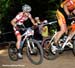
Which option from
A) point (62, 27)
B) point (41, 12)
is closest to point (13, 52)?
point (62, 27)

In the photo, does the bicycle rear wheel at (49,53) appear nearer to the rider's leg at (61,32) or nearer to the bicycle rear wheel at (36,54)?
the rider's leg at (61,32)

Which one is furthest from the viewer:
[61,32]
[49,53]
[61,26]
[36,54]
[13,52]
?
[13,52]

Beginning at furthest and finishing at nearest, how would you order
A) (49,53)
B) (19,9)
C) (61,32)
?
(19,9) < (49,53) < (61,32)

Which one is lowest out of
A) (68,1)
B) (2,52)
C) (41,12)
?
(2,52)

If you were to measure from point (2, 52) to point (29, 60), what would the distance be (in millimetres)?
2525

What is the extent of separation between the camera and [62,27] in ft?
32.9

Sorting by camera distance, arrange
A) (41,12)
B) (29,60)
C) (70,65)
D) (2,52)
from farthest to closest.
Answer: (41,12), (2,52), (29,60), (70,65)

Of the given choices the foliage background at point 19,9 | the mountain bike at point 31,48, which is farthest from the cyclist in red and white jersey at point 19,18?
the foliage background at point 19,9

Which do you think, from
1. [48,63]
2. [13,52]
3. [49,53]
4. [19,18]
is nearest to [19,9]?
[13,52]

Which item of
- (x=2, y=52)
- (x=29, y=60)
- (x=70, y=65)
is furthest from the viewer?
(x=2, y=52)

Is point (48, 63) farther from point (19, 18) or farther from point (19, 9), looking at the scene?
point (19, 9)

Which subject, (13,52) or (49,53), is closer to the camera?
(49,53)

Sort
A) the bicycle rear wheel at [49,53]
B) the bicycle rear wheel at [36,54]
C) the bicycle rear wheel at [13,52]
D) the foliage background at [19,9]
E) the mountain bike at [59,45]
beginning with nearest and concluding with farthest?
the bicycle rear wheel at [36,54] < the mountain bike at [59,45] < the bicycle rear wheel at [49,53] < the bicycle rear wheel at [13,52] < the foliage background at [19,9]

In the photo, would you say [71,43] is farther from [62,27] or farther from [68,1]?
[68,1]
